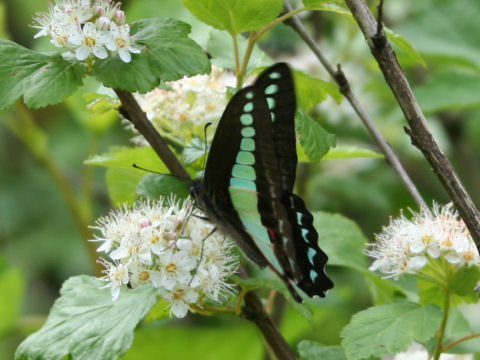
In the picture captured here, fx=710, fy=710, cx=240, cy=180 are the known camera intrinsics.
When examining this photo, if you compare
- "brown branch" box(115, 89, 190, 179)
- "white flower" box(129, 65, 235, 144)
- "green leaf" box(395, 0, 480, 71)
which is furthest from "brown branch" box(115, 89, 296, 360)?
"green leaf" box(395, 0, 480, 71)

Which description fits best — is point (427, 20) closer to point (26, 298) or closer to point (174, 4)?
point (174, 4)

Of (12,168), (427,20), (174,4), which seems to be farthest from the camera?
(12,168)

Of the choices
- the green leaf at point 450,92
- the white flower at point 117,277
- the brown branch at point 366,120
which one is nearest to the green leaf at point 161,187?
the white flower at point 117,277

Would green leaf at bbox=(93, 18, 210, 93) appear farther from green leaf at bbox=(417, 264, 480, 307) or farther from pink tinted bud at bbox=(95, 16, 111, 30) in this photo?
green leaf at bbox=(417, 264, 480, 307)

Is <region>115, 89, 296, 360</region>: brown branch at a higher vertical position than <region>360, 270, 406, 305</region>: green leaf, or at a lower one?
higher

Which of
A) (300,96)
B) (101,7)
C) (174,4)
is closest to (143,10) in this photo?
(174,4)

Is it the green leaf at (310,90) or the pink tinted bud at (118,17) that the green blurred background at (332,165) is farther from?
the pink tinted bud at (118,17)
